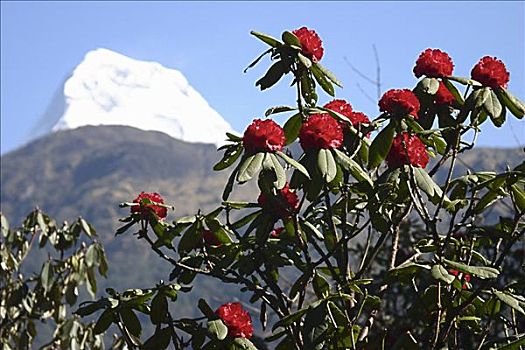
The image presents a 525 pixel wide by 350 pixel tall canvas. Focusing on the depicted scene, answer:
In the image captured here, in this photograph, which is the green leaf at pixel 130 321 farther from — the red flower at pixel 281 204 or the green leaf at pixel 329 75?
the green leaf at pixel 329 75

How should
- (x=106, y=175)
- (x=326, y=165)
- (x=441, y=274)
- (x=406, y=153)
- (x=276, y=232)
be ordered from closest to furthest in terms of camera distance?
1. (x=441, y=274)
2. (x=326, y=165)
3. (x=406, y=153)
4. (x=276, y=232)
5. (x=106, y=175)

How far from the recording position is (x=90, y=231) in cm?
553

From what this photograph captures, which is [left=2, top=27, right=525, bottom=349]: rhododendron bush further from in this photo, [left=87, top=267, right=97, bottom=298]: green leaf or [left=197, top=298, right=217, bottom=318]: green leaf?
[left=87, top=267, right=97, bottom=298]: green leaf

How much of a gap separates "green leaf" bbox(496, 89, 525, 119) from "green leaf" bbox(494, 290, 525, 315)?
57 centimetres

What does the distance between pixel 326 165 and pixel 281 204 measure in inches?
9.3

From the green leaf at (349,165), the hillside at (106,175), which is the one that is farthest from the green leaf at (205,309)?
the hillside at (106,175)

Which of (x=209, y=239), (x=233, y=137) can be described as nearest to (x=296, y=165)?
(x=233, y=137)

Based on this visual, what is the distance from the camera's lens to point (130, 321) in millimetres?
2566

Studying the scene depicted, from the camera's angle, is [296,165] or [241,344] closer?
[296,165]

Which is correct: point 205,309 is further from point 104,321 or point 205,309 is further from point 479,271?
point 479,271

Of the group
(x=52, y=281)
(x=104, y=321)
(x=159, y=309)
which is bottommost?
(x=52, y=281)

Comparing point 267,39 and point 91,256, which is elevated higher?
point 267,39

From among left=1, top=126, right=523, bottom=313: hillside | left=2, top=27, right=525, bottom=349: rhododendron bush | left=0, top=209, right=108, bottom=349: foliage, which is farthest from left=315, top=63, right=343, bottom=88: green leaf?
left=1, top=126, right=523, bottom=313: hillside

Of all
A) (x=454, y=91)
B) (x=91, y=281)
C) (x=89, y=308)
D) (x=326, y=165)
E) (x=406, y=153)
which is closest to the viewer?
(x=326, y=165)
